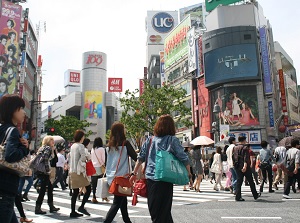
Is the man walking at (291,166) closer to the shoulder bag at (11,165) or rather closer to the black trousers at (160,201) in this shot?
the black trousers at (160,201)

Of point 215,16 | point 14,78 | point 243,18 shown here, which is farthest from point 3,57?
point 243,18

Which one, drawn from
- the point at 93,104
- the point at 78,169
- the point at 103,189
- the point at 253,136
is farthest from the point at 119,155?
the point at 93,104

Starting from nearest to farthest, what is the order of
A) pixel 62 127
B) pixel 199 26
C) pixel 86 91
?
pixel 62 127
pixel 199 26
pixel 86 91

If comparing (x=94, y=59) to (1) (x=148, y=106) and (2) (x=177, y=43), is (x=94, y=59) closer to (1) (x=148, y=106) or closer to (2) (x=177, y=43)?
(2) (x=177, y=43)

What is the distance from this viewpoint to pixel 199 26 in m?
49.5

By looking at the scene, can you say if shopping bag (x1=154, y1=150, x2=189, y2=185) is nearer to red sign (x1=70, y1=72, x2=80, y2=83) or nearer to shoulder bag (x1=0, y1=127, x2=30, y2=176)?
shoulder bag (x1=0, y1=127, x2=30, y2=176)

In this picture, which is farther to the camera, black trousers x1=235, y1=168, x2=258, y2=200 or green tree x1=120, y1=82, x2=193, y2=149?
green tree x1=120, y1=82, x2=193, y2=149

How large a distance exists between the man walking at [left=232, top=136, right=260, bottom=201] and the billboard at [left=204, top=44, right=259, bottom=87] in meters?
29.9

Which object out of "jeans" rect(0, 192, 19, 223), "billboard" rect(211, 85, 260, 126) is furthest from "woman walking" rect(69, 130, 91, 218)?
"billboard" rect(211, 85, 260, 126)

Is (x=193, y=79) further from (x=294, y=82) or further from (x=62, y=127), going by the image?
(x=294, y=82)

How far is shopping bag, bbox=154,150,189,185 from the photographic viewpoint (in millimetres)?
3562

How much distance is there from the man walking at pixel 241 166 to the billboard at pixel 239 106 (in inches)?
1142

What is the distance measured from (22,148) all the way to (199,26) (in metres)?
49.9

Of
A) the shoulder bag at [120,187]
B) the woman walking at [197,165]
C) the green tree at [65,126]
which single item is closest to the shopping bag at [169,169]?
the shoulder bag at [120,187]
